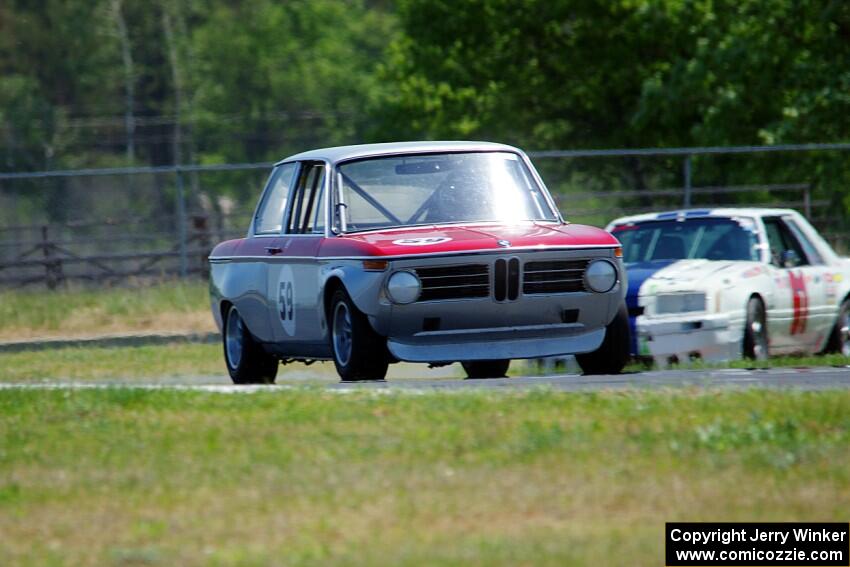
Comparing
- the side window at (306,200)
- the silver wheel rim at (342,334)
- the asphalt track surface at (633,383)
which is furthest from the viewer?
the side window at (306,200)

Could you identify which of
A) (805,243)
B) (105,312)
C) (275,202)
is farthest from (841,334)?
(105,312)

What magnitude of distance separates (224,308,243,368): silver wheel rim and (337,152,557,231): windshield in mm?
1759

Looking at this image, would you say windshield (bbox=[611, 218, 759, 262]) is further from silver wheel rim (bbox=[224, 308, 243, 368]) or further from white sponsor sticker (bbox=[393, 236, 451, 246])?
white sponsor sticker (bbox=[393, 236, 451, 246])

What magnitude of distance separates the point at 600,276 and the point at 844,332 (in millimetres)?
5038

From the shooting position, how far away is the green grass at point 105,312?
21359 millimetres

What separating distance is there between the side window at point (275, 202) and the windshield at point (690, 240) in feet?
12.4

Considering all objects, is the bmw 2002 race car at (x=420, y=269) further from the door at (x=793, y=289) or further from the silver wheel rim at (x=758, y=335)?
the door at (x=793, y=289)

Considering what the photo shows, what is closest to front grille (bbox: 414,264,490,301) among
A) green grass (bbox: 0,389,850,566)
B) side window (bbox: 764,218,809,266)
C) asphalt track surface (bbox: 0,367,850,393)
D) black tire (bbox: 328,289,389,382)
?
black tire (bbox: 328,289,389,382)

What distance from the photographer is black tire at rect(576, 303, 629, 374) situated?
38.6 feet

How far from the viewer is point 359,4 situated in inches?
3182

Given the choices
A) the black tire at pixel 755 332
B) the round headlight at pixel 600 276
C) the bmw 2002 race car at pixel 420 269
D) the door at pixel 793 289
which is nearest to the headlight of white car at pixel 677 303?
the black tire at pixel 755 332

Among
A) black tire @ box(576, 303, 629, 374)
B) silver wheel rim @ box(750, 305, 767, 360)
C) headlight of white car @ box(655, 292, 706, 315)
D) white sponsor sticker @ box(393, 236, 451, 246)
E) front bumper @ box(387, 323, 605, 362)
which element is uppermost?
white sponsor sticker @ box(393, 236, 451, 246)

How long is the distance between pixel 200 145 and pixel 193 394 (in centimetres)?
5640

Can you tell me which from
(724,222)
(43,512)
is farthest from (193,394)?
(724,222)
